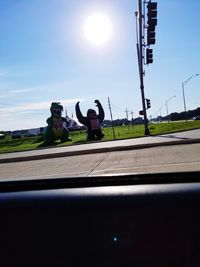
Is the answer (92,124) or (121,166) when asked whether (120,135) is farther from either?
(121,166)

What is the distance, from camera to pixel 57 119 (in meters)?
53.6

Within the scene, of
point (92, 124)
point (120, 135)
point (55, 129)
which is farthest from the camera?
point (120, 135)

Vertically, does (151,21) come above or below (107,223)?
above

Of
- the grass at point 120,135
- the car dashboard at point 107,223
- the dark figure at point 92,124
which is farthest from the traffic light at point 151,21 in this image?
the dark figure at point 92,124

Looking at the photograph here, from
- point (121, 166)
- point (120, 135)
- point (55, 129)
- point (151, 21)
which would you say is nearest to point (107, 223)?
point (121, 166)

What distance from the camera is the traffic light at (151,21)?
66.5ft

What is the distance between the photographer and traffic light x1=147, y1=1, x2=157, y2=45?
20266 mm

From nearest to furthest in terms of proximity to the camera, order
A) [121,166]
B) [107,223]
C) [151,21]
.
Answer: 1. [107,223]
2. [121,166]
3. [151,21]

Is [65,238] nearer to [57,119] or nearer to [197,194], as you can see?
[197,194]

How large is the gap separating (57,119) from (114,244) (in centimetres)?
5196

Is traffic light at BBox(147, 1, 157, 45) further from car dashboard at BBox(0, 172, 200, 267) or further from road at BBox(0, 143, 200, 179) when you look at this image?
car dashboard at BBox(0, 172, 200, 267)

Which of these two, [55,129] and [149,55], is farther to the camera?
[55,129]

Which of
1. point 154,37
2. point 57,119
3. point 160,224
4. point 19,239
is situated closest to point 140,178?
point 160,224

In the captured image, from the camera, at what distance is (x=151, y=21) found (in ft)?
69.1
